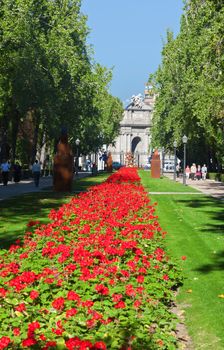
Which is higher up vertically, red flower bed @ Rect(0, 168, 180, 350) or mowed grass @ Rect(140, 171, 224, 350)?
red flower bed @ Rect(0, 168, 180, 350)

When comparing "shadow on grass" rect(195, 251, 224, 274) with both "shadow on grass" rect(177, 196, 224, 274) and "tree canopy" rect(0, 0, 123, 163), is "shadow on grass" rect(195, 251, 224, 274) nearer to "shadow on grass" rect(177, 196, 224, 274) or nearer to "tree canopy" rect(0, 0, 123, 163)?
"shadow on grass" rect(177, 196, 224, 274)

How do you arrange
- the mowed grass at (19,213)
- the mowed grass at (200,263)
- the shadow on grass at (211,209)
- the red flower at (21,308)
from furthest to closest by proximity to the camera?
the shadow on grass at (211,209) → the mowed grass at (19,213) → the mowed grass at (200,263) → the red flower at (21,308)

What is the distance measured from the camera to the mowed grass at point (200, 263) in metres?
6.95

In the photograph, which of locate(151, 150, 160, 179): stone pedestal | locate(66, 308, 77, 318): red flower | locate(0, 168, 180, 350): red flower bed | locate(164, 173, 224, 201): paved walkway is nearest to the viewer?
locate(0, 168, 180, 350): red flower bed

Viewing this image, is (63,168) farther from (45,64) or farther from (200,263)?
(200,263)

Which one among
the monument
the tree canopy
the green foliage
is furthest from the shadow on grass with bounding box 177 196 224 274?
the tree canopy

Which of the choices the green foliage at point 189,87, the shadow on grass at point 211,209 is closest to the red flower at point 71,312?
the shadow on grass at point 211,209

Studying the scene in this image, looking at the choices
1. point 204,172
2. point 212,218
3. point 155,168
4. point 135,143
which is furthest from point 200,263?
point 135,143

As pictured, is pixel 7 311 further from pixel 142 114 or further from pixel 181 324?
pixel 142 114

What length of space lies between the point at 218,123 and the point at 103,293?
34336 mm

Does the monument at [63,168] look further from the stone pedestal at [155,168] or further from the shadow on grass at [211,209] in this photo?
the stone pedestal at [155,168]

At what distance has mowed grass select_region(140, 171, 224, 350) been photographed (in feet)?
22.8

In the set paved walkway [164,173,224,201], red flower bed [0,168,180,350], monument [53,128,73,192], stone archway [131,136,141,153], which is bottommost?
paved walkway [164,173,224,201]

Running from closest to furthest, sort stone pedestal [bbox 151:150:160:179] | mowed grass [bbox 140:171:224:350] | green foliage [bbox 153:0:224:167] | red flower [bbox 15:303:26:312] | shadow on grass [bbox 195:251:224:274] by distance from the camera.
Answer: red flower [bbox 15:303:26:312] → mowed grass [bbox 140:171:224:350] → shadow on grass [bbox 195:251:224:274] → green foliage [bbox 153:0:224:167] → stone pedestal [bbox 151:150:160:179]
